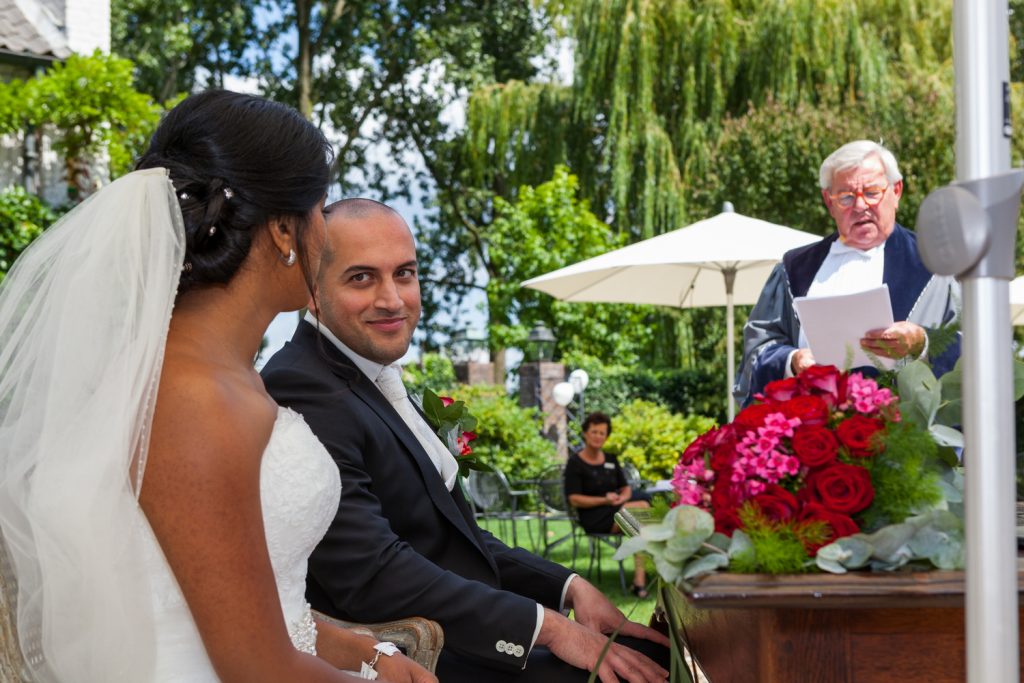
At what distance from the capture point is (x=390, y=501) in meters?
2.77

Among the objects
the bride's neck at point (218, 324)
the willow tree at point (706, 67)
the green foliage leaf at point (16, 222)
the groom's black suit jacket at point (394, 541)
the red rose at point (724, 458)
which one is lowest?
the groom's black suit jacket at point (394, 541)

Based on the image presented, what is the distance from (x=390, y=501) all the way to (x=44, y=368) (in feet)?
3.09

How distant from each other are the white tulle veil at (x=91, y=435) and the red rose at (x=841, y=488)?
1082 millimetres

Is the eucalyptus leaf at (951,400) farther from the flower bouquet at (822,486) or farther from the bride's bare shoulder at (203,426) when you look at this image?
the bride's bare shoulder at (203,426)

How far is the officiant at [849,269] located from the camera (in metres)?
4.05

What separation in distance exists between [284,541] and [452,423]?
117 cm

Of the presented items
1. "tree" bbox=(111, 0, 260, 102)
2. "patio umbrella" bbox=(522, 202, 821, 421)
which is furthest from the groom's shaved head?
"tree" bbox=(111, 0, 260, 102)

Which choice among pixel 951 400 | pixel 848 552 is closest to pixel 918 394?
pixel 951 400

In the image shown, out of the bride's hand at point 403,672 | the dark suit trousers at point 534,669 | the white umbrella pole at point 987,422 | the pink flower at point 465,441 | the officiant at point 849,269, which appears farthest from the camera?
the officiant at point 849,269

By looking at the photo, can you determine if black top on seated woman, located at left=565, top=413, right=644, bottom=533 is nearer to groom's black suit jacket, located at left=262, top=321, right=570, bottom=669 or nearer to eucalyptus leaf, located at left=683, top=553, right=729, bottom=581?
groom's black suit jacket, located at left=262, top=321, right=570, bottom=669

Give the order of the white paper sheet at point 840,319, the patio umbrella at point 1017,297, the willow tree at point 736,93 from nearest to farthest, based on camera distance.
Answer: the white paper sheet at point 840,319
the patio umbrella at point 1017,297
the willow tree at point 736,93

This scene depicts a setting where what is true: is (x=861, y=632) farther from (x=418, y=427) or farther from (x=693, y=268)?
(x=693, y=268)

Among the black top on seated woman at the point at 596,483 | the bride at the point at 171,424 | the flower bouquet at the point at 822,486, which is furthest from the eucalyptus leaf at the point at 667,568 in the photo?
the black top on seated woman at the point at 596,483

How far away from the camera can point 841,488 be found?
68.8 inches
